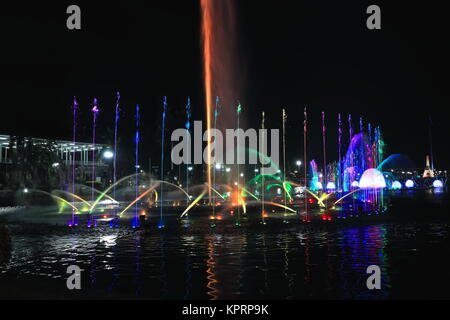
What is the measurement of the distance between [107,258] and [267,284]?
5.41 m

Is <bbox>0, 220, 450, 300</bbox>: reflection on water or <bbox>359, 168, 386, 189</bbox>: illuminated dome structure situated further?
<bbox>359, 168, 386, 189</bbox>: illuminated dome structure

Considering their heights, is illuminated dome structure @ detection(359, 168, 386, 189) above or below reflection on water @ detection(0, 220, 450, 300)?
above

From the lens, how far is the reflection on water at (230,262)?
880cm

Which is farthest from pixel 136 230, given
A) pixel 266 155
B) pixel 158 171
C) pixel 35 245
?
pixel 266 155

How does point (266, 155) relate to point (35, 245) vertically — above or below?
above

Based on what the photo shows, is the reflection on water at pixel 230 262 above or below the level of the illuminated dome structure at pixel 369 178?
below

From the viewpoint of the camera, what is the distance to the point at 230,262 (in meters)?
11.9

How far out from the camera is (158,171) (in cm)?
6562

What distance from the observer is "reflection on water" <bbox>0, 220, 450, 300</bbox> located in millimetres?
8805

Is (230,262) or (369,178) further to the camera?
(369,178)

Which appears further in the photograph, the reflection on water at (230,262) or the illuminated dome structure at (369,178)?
the illuminated dome structure at (369,178)

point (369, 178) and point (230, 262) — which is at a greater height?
point (369, 178)
